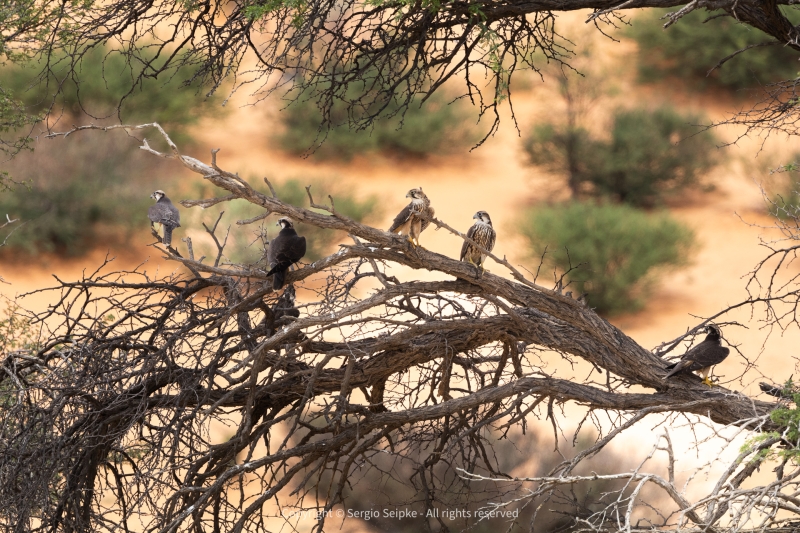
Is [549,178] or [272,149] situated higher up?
[272,149]

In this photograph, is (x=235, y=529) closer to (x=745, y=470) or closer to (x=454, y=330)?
(x=454, y=330)

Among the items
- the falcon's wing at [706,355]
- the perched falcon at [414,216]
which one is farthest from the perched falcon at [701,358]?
the perched falcon at [414,216]

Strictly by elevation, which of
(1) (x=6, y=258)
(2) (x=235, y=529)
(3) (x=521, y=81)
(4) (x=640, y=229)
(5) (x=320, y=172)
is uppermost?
(3) (x=521, y=81)

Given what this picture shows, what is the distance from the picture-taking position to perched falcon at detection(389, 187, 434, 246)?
183 inches

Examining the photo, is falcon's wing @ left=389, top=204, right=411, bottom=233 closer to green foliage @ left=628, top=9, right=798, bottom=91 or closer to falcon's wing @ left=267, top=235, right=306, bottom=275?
falcon's wing @ left=267, top=235, right=306, bottom=275

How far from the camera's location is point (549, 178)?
70.3 ft

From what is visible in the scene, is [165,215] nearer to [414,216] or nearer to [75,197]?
[414,216]

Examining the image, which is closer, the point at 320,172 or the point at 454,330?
the point at 454,330

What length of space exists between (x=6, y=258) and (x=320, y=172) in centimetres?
739

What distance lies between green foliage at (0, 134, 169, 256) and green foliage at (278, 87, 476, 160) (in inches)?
161

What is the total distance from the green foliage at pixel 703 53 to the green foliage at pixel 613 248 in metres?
6.69

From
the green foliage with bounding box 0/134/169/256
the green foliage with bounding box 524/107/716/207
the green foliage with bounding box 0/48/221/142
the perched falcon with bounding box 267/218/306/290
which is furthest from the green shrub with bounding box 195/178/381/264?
the perched falcon with bounding box 267/218/306/290

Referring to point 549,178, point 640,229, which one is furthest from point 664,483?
point 549,178

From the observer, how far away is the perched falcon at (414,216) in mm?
4656
